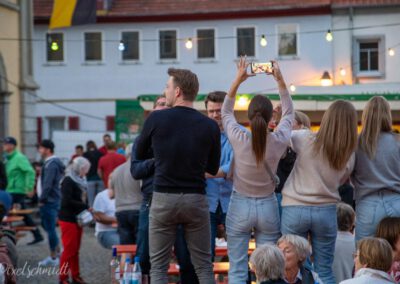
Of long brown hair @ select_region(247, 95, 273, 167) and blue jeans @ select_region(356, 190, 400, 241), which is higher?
long brown hair @ select_region(247, 95, 273, 167)

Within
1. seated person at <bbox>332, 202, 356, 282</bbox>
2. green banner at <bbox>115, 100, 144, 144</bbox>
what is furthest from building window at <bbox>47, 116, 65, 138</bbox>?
seated person at <bbox>332, 202, 356, 282</bbox>

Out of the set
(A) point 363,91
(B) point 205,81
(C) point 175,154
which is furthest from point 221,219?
(B) point 205,81

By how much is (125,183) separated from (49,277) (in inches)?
102

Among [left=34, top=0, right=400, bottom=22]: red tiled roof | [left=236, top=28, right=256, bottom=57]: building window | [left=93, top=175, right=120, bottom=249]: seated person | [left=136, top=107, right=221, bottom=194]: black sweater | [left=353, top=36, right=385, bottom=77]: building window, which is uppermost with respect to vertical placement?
[left=34, top=0, right=400, bottom=22]: red tiled roof

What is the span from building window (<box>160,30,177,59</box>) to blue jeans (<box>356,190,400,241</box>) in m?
28.6

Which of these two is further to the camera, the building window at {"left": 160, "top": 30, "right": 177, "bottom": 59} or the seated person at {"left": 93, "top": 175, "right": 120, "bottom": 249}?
the building window at {"left": 160, "top": 30, "right": 177, "bottom": 59}

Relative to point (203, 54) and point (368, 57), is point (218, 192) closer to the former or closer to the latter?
point (368, 57)

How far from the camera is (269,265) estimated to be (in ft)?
20.4

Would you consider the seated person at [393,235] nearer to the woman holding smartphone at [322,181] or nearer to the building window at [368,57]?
the woman holding smartphone at [322,181]

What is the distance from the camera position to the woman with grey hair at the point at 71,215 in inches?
472

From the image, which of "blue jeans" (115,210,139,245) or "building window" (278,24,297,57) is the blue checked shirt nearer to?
"blue jeans" (115,210,139,245)

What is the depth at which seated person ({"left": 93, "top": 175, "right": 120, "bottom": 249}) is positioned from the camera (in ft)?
40.2

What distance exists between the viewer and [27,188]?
17109mm

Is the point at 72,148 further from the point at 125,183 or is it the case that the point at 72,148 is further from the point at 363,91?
the point at 125,183
